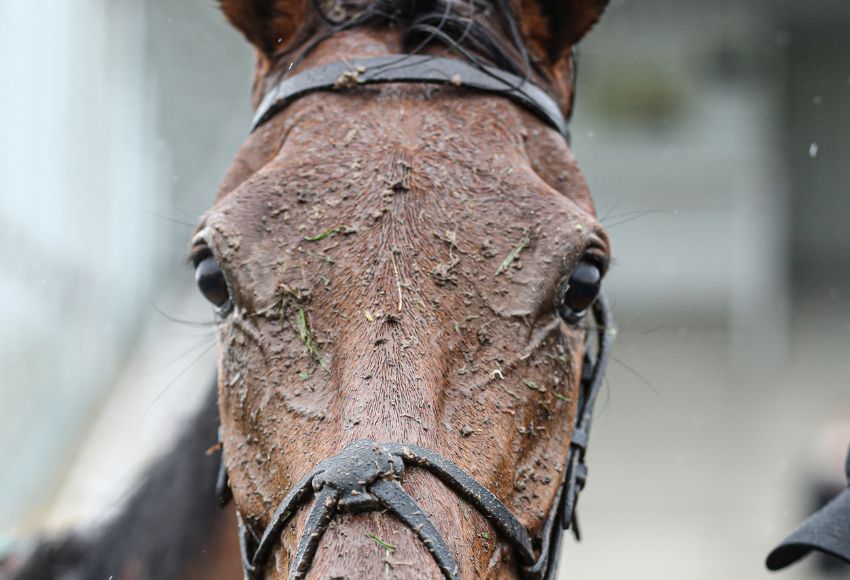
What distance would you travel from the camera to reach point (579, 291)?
85.7 inches

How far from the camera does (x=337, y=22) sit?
2.61 m

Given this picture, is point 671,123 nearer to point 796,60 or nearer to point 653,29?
point 653,29

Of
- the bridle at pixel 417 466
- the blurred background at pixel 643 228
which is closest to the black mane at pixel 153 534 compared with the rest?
the bridle at pixel 417 466

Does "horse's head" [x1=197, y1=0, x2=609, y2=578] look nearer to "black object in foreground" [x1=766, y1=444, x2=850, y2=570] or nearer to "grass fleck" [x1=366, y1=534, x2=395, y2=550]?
"grass fleck" [x1=366, y1=534, x2=395, y2=550]

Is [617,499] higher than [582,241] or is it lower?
lower

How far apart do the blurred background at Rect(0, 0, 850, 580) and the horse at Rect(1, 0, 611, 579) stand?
7.19 meters

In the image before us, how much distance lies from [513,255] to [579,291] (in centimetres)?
22

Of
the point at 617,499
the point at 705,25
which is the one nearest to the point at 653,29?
the point at 705,25

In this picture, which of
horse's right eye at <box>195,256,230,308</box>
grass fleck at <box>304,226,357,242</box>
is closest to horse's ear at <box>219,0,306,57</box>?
horse's right eye at <box>195,256,230,308</box>

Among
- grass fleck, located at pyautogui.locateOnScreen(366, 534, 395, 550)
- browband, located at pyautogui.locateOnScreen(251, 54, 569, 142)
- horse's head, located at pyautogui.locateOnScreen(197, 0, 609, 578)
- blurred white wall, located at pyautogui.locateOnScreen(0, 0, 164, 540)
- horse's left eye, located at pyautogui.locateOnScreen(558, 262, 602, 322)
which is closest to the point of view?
grass fleck, located at pyautogui.locateOnScreen(366, 534, 395, 550)

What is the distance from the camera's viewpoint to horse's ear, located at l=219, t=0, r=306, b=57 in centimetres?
267

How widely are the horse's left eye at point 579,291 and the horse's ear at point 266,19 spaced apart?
111 centimetres

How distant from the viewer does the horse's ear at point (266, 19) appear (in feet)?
8.76

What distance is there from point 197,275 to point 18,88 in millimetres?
8806
